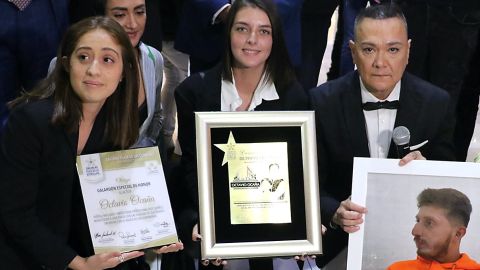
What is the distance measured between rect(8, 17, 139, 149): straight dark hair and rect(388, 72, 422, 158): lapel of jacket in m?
1.01

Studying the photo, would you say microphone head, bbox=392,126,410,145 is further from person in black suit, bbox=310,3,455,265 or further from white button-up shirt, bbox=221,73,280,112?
white button-up shirt, bbox=221,73,280,112

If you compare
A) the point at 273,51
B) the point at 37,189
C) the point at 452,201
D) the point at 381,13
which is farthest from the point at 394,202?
the point at 37,189

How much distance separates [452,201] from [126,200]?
116cm

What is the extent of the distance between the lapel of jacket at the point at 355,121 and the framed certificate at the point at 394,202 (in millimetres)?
335

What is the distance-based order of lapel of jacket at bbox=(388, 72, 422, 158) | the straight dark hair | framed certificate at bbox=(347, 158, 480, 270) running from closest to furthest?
1. framed certificate at bbox=(347, 158, 480, 270)
2. the straight dark hair
3. lapel of jacket at bbox=(388, 72, 422, 158)

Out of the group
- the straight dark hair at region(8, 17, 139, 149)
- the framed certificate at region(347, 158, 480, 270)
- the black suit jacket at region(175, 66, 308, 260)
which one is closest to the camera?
the framed certificate at region(347, 158, 480, 270)

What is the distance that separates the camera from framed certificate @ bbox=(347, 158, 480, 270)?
2.79 m

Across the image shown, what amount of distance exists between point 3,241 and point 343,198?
1.32 m

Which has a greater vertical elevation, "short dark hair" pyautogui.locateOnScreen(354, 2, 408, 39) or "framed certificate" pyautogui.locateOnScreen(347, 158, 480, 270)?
"short dark hair" pyautogui.locateOnScreen(354, 2, 408, 39)

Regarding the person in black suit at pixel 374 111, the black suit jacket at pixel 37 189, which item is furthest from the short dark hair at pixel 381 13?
the black suit jacket at pixel 37 189

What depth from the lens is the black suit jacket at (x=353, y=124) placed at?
10.3ft

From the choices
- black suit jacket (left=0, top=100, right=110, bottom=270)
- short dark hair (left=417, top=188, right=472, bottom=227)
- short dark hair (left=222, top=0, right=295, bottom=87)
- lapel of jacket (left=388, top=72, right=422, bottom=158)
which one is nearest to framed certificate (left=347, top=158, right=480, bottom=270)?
short dark hair (left=417, top=188, right=472, bottom=227)

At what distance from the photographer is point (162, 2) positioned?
13.6 feet

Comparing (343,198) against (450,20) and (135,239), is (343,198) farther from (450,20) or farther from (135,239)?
(450,20)
